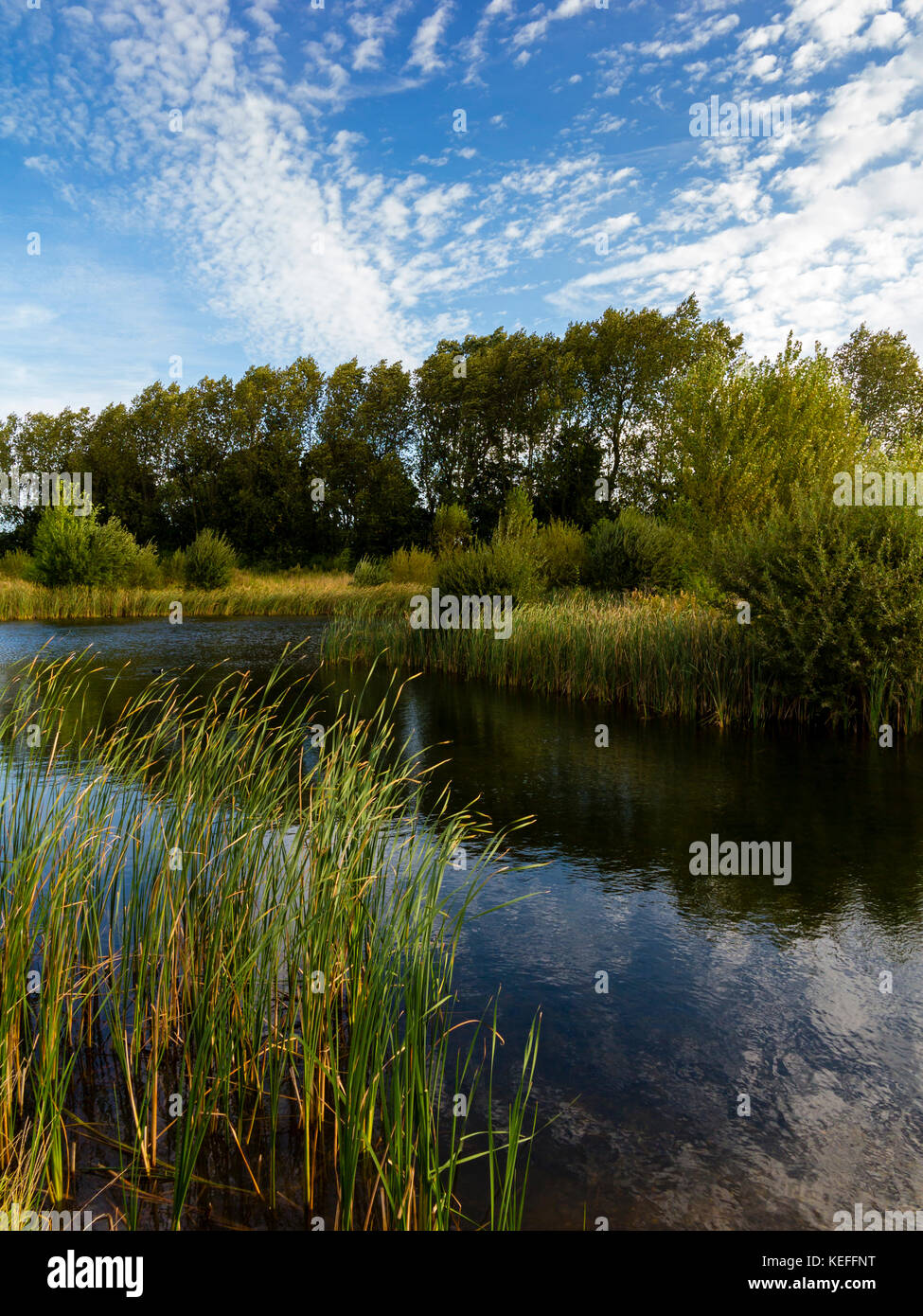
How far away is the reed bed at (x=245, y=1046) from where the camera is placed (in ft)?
8.77

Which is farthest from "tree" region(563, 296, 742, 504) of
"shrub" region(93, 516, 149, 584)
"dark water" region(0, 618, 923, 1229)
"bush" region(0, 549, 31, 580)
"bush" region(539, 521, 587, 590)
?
"dark water" region(0, 618, 923, 1229)

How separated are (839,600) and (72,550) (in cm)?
2597

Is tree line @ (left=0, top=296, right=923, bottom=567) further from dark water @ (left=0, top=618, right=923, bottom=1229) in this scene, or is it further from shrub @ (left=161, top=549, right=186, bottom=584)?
dark water @ (left=0, top=618, right=923, bottom=1229)

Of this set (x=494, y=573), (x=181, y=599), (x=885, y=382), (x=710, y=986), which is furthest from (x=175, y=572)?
(x=885, y=382)

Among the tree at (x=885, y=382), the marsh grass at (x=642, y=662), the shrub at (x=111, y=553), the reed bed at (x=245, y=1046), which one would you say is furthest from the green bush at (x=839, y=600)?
the tree at (x=885, y=382)

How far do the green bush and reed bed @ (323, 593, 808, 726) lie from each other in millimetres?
654

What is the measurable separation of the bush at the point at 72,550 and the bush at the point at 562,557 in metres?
15.3

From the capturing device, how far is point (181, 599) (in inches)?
1195

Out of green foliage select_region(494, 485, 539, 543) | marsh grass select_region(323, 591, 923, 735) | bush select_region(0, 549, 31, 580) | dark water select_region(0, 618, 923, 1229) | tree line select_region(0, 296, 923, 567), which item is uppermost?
tree line select_region(0, 296, 923, 567)

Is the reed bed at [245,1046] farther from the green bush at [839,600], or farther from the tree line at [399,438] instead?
the tree line at [399,438]

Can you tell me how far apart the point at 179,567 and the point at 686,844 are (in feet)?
104

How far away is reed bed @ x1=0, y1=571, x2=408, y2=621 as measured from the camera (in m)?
27.0

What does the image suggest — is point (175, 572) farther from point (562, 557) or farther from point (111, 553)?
point (562, 557)

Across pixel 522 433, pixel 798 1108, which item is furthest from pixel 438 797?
pixel 522 433
